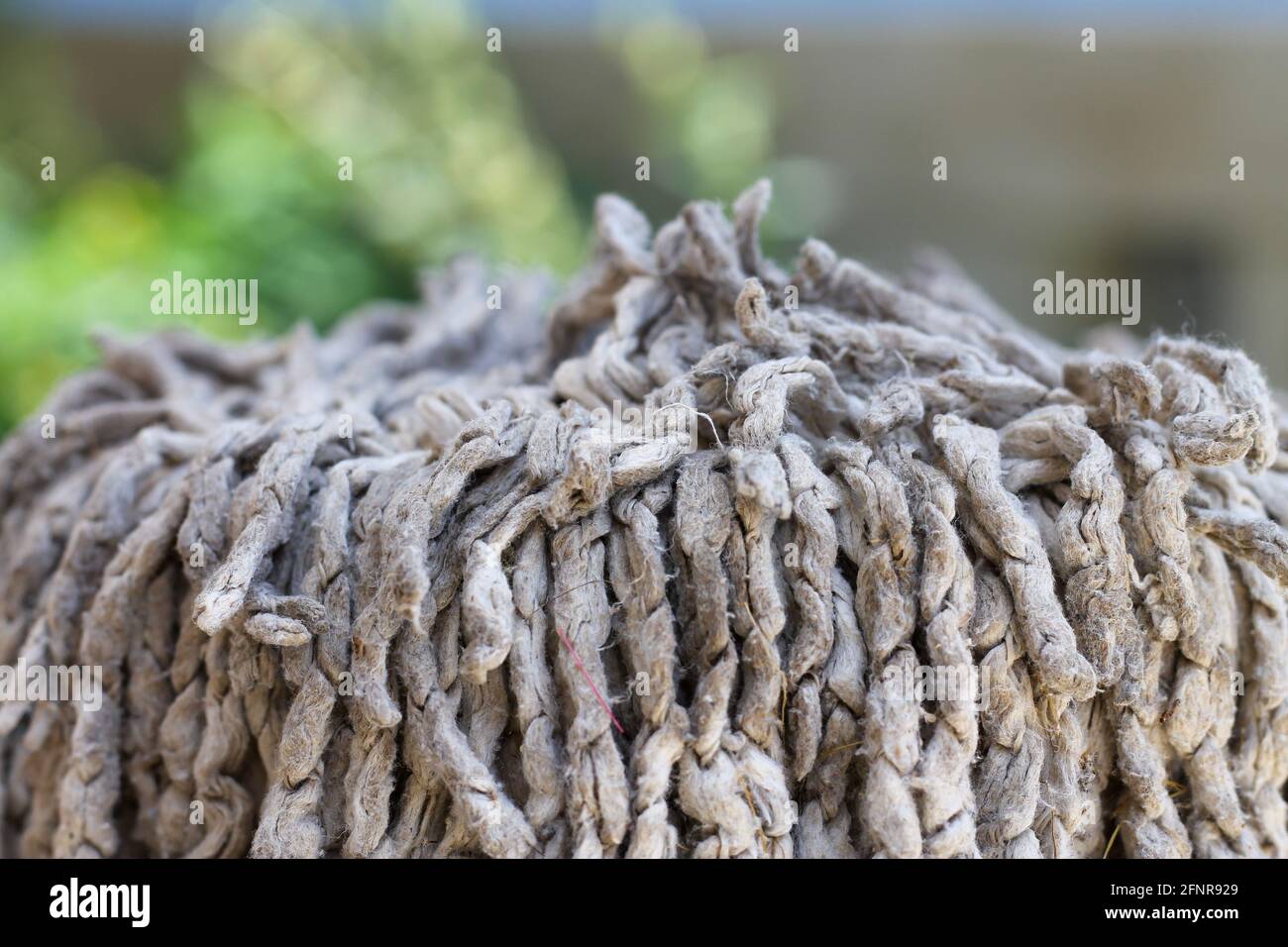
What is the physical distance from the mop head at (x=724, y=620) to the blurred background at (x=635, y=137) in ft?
6.10

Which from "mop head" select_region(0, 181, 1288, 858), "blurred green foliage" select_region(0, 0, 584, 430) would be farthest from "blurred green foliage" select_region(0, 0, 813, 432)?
"mop head" select_region(0, 181, 1288, 858)

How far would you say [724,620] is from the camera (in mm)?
653

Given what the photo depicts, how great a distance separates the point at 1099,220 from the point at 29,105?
11.1 feet

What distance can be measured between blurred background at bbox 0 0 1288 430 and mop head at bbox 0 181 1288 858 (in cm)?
186

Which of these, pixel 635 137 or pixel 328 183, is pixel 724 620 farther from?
pixel 635 137

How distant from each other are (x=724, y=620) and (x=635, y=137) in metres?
3.24

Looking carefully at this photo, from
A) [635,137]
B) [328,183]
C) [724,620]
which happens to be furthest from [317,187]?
[724,620]

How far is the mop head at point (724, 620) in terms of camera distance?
65 centimetres

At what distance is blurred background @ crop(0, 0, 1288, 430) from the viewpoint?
2.73 meters

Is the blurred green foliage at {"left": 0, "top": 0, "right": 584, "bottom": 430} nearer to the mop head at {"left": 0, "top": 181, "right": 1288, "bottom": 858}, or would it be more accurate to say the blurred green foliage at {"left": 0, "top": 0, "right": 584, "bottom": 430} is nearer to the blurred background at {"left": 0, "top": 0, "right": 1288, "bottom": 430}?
the blurred background at {"left": 0, "top": 0, "right": 1288, "bottom": 430}

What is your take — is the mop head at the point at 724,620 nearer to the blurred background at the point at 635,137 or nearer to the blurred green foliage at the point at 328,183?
the blurred green foliage at the point at 328,183

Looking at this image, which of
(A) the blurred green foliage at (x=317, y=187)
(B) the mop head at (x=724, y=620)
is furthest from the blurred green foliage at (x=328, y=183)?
(B) the mop head at (x=724, y=620)

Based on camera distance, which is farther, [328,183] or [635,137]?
[635,137]
